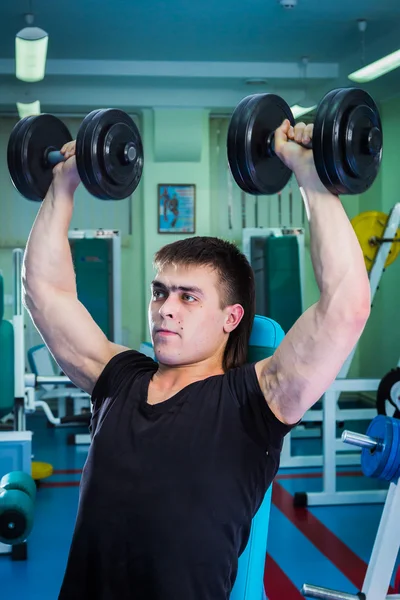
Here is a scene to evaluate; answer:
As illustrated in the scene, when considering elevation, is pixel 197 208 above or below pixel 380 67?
below

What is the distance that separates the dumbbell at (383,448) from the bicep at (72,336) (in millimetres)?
892

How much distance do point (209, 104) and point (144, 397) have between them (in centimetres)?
542

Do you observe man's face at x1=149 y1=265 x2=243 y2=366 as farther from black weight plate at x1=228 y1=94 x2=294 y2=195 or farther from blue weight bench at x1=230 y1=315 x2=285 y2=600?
blue weight bench at x1=230 y1=315 x2=285 y2=600

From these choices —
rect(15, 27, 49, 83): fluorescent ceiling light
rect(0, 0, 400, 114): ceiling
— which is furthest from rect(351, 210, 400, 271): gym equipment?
rect(15, 27, 49, 83): fluorescent ceiling light

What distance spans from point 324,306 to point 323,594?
1.33 meters

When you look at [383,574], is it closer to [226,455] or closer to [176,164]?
[226,455]

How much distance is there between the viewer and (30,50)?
436 cm

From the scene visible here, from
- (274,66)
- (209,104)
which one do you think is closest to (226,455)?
(274,66)

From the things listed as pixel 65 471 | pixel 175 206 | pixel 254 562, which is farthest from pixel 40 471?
pixel 175 206

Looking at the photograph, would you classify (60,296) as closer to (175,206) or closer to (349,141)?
(349,141)

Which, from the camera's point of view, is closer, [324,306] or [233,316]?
[324,306]

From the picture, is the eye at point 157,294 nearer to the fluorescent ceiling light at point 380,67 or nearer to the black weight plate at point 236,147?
the black weight plate at point 236,147

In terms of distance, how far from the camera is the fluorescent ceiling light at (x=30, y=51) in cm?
403

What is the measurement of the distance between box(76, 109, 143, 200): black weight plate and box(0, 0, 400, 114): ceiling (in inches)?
130
